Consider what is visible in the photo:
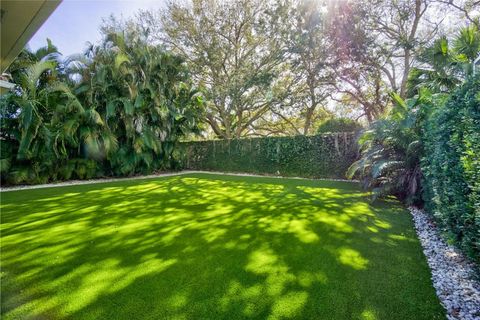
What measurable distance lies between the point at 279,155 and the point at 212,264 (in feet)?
31.8

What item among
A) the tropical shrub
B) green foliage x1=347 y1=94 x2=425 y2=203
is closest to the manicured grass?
green foliage x1=347 y1=94 x2=425 y2=203

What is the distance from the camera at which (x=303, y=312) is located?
205 centimetres

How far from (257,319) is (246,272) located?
2.35ft

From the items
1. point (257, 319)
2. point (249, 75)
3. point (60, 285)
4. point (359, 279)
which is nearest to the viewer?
point (257, 319)

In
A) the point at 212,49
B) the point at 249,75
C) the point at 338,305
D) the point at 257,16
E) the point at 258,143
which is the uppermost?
the point at 257,16

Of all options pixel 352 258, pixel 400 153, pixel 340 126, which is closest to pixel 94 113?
pixel 352 258

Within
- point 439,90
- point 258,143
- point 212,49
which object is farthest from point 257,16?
point 439,90

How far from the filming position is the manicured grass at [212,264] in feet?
6.93

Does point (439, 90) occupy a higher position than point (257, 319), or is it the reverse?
point (439, 90)

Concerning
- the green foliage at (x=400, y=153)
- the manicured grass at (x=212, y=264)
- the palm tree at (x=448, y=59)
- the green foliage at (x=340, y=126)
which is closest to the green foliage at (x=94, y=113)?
the manicured grass at (x=212, y=264)

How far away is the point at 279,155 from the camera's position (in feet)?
40.0

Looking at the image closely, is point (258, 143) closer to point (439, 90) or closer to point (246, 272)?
point (439, 90)

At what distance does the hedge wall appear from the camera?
10.6m

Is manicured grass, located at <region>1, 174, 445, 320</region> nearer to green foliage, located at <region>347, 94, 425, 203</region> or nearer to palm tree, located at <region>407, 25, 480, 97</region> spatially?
green foliage, located at <region>347, 94, 425, 203</region>
